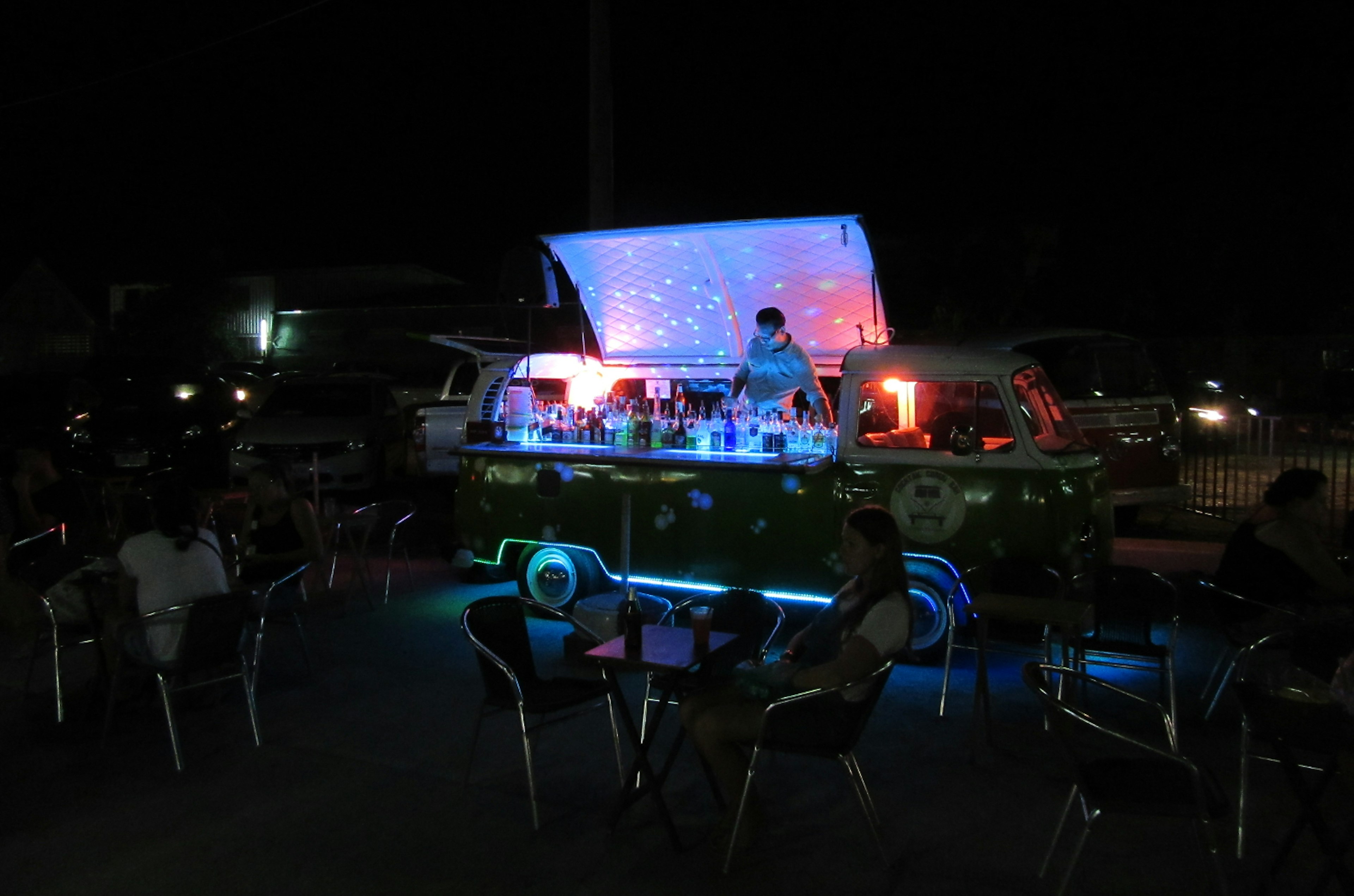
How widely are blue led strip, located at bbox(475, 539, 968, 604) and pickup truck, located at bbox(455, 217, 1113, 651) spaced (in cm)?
2

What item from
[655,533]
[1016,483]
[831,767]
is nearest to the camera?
[831,767]

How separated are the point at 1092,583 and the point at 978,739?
1.24 m

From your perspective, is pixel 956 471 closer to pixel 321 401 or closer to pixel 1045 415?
pixel 1045 415

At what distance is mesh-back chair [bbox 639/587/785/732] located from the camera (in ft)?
15.4

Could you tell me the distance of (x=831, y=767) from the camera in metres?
4.82

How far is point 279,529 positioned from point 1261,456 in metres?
8.20

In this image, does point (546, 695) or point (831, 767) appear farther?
point (831, 767)

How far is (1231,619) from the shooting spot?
544 centimetres

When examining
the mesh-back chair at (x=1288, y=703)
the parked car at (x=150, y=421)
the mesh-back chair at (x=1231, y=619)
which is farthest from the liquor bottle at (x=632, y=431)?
the parked car at (x=150, y=421)

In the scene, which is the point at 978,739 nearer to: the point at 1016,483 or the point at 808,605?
the point at 1016,483

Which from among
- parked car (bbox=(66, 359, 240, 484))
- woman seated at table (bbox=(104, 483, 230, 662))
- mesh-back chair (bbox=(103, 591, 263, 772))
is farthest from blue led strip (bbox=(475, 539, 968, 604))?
parked car (bbox=(66, 359, 240, 484))

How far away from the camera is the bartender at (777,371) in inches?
289

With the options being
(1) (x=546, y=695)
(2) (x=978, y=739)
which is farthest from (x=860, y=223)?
(1) (x=546, y=695)

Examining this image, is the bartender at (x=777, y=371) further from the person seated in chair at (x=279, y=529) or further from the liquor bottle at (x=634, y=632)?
the liquor bottle at (x=634, y=632)
